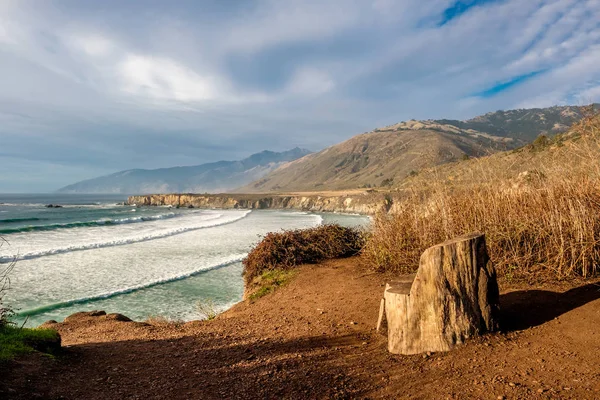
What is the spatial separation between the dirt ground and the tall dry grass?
2.26 ft

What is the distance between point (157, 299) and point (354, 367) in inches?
387

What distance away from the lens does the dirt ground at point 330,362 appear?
146 inches

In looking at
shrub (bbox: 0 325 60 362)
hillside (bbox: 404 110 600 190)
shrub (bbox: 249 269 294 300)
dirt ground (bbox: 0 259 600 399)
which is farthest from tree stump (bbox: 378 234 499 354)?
shrub (bbox: 249 269 294 300)

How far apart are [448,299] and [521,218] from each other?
353 cm

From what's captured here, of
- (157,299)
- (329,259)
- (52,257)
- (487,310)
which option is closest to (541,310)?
(487,310)

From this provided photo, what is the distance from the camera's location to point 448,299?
4465 mm

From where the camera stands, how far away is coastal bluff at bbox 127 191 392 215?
6331 cm

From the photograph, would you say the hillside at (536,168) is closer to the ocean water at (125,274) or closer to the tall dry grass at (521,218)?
the tall dry grass at (521,218)

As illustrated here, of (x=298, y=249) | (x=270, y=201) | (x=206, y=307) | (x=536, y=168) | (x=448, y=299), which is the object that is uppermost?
(x=536, y=168)

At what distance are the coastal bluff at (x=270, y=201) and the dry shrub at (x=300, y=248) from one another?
154 ft

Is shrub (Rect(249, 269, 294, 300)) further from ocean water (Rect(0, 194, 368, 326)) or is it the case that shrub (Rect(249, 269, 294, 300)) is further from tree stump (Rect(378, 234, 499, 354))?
tree stump (Rect(378, 234, 499, 354))

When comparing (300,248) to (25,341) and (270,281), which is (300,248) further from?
(25,341)

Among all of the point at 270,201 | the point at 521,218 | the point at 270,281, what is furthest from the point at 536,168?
the point at 270,201

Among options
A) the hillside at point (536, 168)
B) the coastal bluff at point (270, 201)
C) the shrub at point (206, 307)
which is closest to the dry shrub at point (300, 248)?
the shrub at point (206, 307)
